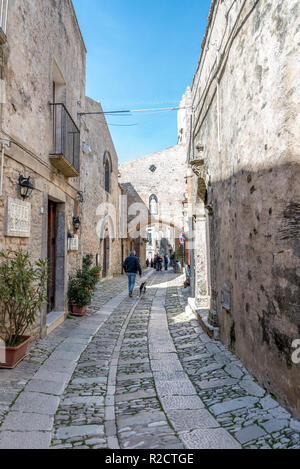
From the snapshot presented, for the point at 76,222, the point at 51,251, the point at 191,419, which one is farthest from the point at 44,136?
the point at 191,419

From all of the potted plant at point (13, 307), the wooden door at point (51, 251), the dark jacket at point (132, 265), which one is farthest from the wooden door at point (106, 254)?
the potted plant at point (13, 307)

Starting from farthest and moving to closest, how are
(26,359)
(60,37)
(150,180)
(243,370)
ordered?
→ (150,180)
(60,37)
(26,359)
(243,370)

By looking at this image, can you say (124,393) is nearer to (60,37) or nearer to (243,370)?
(243,370)

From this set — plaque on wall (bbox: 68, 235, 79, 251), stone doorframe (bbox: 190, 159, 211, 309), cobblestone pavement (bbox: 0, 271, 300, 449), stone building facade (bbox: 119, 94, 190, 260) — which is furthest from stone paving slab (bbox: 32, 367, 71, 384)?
stone building facade (bbox: 119, 94, 190, 260)

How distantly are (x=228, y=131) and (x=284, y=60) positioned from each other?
166 cm

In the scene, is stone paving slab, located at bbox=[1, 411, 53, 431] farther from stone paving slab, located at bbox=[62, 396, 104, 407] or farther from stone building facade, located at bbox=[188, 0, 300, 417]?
stone building facade, located at bbox=[188, 0, 300, 417]

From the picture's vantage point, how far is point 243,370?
3.52m

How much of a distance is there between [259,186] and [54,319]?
181 inches

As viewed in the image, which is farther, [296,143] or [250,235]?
[250,235]

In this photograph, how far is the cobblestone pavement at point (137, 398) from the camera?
233 centimetres

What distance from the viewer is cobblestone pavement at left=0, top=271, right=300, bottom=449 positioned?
2328 millimetres

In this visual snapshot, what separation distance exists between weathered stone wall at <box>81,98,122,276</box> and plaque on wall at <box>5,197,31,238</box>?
18.8 feet

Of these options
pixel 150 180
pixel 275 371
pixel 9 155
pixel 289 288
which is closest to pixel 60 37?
pixel 9 155

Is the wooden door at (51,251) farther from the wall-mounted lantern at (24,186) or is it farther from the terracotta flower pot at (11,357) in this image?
the terracotta flower pot at (11,357)
